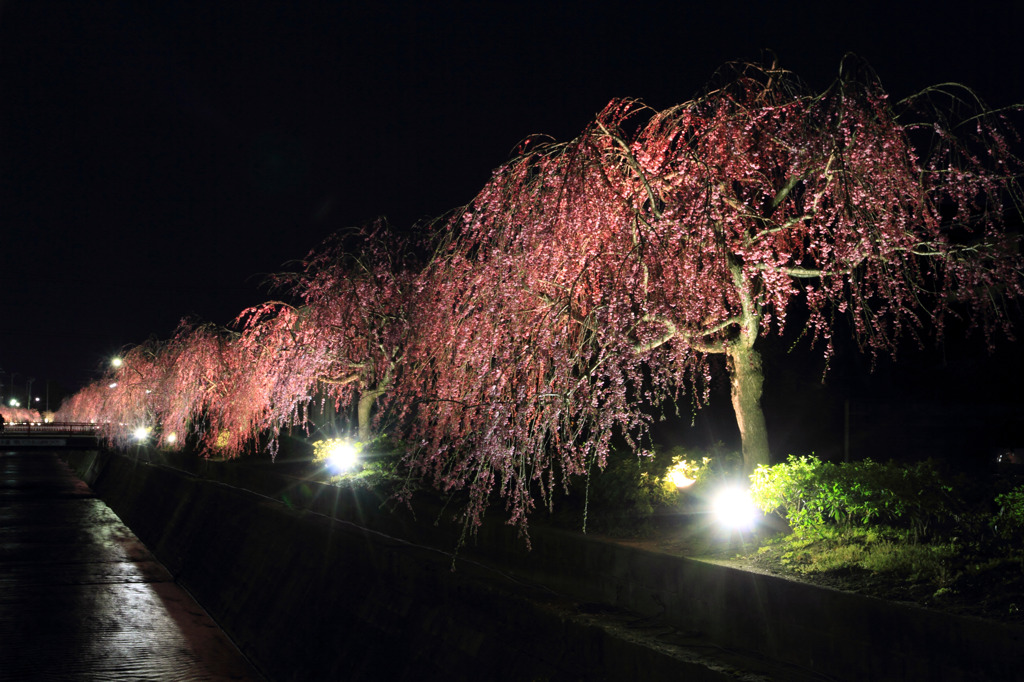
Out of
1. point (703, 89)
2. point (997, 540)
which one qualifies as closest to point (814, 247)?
point (703, 89)

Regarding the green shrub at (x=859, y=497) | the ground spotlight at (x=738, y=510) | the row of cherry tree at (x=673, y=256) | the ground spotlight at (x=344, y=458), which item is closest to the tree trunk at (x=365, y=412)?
the ground spotlight at (x=344, y=458)

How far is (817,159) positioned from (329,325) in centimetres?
1343

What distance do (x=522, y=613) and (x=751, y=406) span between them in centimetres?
379

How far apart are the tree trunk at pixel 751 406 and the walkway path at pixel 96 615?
7451mm

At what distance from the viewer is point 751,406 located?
9.74 m

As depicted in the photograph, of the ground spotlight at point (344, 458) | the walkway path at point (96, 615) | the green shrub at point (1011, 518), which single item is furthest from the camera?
the ground spotlight at point (344, 458)

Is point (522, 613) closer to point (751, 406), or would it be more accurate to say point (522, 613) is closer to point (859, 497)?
point (859, 497)

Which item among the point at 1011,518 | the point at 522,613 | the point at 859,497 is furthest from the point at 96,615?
the point at 1011,518

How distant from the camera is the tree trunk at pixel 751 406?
381 inches

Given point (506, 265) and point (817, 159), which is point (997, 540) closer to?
point (817, 159)

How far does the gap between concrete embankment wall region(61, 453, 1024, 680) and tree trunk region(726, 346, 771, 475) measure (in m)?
2.16

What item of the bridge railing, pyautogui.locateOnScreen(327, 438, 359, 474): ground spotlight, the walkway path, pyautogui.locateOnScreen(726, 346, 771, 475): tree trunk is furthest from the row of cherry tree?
the bridge railing

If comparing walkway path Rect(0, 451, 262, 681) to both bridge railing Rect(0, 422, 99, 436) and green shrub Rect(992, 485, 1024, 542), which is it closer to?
green shrub Rect(992, 485, 1024, 542)

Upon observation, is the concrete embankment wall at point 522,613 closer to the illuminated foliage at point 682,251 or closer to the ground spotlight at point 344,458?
the illuminated foliage at point 682,251
